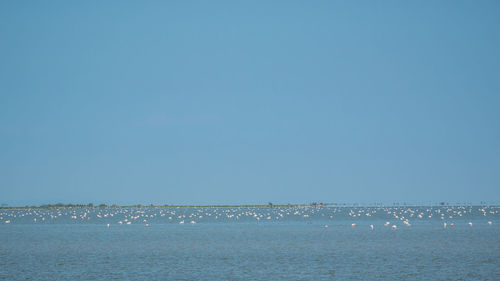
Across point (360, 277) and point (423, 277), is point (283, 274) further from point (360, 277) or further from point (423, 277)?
point (423, 277)

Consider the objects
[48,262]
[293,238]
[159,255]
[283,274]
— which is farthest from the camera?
[293,238]

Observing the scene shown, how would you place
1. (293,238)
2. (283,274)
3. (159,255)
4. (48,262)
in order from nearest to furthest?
(283,274) → (48,262) → (159,255) → (293,238)

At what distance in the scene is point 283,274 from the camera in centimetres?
3222

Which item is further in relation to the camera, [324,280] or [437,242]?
[437,242]

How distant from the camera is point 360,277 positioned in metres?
31.0

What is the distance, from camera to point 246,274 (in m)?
32.5

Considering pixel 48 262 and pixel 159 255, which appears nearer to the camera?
pixel 48 262

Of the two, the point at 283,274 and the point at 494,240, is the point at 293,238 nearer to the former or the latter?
the point at 494,240

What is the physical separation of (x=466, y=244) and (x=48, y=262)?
30.6 m

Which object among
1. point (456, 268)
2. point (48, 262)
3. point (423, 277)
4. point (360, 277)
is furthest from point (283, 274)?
point (48, 262)

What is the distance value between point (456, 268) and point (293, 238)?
24.1 meters

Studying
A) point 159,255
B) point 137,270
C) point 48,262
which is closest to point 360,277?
point 137,270

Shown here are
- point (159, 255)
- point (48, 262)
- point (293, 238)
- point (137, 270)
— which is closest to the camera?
point (137, 270)

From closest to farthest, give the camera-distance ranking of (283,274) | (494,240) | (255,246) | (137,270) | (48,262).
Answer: (283,274) < (137,270) < (48,262) < (255,246) < (494,240)
